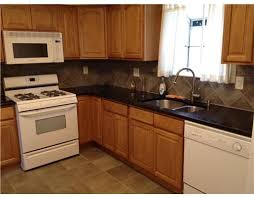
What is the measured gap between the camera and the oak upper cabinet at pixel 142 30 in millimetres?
2723

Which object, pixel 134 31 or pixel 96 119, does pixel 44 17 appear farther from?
pixel 96 119

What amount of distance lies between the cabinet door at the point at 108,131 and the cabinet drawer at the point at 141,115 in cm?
44

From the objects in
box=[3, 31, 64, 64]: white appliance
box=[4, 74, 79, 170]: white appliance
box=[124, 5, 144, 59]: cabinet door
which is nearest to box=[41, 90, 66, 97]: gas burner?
box=[4, 74, 79, 170]: white appliance

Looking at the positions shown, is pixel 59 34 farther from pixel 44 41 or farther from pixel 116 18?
pixel 116 18

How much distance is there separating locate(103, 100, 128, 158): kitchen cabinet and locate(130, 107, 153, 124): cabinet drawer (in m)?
0.13

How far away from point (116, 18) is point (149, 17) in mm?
553

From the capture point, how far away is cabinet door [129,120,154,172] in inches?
96.5

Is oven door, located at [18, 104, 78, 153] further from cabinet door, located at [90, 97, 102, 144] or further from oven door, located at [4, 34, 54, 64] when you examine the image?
oven door, located at [4, 34, 54, 64]

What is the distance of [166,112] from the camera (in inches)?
85.9

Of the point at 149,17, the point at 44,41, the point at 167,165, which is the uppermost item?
the point at 149,17

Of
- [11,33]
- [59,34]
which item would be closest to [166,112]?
[59,34]

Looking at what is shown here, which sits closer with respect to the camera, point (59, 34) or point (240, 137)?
point (240, 137)

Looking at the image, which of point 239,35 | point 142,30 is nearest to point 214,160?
point 239,35

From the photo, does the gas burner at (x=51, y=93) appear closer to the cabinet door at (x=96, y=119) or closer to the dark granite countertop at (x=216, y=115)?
the cabinet door at (x=96, y=119)
